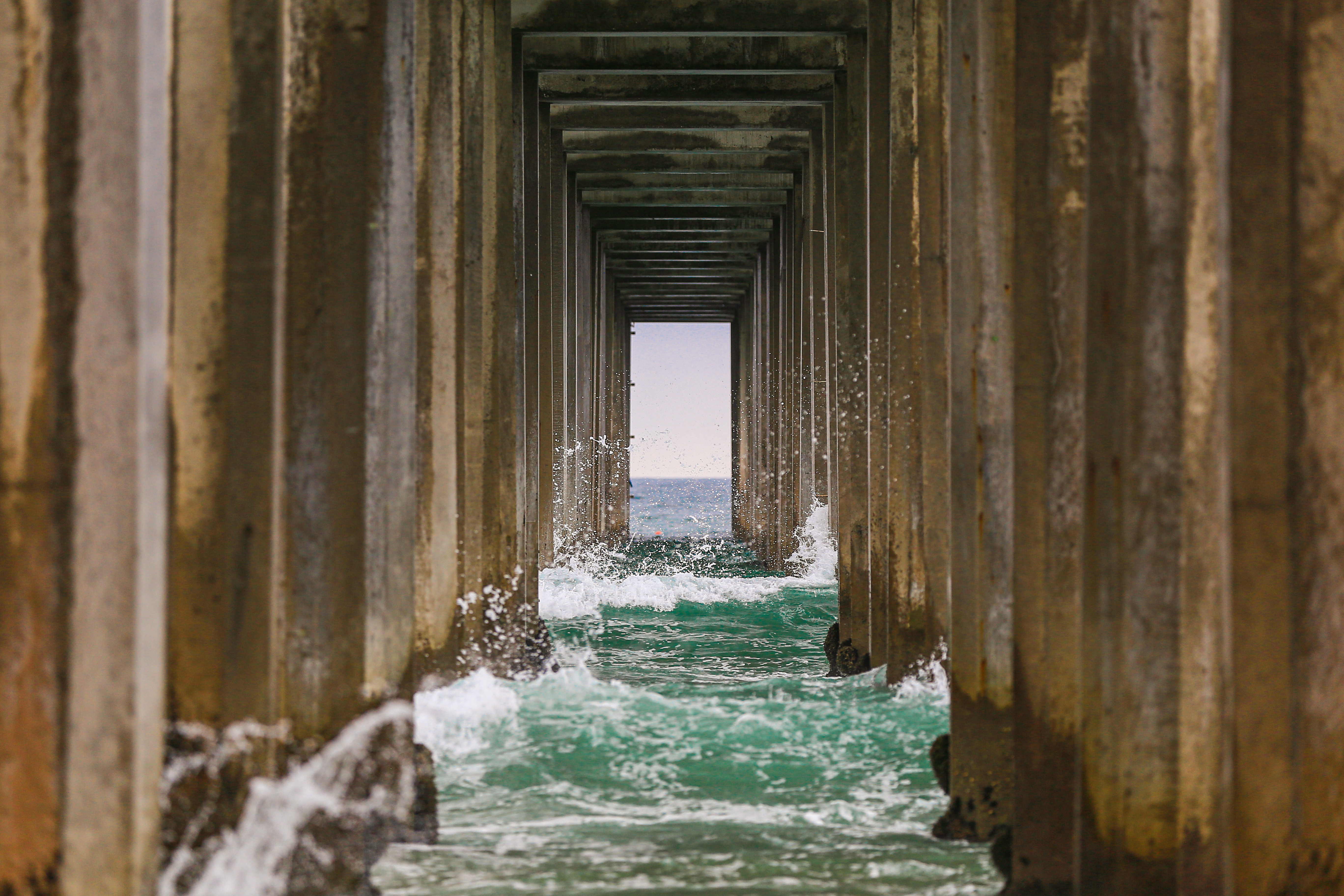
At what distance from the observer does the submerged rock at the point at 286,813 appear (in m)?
3.01

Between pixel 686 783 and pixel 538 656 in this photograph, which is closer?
pixel 686 783

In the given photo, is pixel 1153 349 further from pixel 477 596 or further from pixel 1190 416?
pixel 477 596

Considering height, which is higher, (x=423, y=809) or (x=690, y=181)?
(x=690, y=181)

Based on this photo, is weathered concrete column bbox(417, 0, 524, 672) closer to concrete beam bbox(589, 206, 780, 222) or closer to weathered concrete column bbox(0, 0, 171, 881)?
weathered concrete column bbox(0, 0, 171, 881)

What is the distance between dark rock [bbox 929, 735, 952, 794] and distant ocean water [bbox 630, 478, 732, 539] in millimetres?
19806

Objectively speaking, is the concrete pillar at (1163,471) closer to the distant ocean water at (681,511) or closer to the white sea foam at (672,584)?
the white sea foam at (672,584)

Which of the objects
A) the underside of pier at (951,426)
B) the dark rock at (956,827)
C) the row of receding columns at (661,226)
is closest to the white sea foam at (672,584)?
the row of receding columns at (661,226)

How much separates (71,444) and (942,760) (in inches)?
139

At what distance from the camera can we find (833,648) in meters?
8.39

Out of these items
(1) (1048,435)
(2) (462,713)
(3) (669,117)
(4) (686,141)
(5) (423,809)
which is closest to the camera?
(1) (1048,435)

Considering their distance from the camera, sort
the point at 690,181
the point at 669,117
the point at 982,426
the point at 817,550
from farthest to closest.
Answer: the point at 690,181 → the point at 817,550 → the point at 669,117 → the point at 982,426

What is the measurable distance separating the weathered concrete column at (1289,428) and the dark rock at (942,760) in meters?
2.17

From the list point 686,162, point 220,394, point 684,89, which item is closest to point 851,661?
point 220,394

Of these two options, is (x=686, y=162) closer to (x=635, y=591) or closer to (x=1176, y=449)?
(x=635, y=591)
